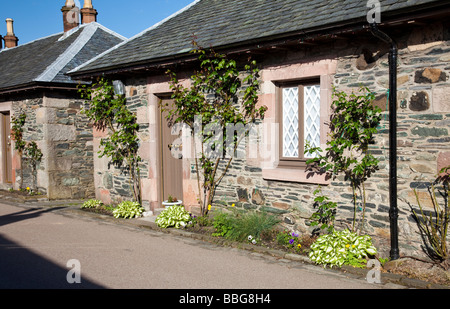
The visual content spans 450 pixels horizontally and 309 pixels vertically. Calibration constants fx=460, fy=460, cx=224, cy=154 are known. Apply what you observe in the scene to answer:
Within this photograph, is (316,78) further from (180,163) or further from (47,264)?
(47,264)

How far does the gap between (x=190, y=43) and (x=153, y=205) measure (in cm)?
340

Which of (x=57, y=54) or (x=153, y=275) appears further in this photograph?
(x=57, y=54)

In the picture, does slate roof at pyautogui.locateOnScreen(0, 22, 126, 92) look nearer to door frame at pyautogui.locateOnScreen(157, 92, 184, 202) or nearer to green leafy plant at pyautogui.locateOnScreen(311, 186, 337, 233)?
door frame at pyautogui.locateOnScreen(157, 92, 184, 202)

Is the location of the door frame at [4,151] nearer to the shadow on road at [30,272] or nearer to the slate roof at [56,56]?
the slate roof at [56,56]

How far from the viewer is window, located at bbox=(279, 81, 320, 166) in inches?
273

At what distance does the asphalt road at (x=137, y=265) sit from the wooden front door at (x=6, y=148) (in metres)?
6.54

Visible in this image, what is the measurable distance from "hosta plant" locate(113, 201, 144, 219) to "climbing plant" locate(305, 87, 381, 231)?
4142mm

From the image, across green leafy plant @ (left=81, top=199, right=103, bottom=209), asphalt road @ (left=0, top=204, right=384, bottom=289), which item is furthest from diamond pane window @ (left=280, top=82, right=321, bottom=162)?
green leafy plant @ (left=81, top=199, right=103, bottom=209)

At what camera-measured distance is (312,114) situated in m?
6.97

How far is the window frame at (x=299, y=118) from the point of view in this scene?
23.2ft

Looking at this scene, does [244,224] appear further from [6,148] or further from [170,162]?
[6,148]

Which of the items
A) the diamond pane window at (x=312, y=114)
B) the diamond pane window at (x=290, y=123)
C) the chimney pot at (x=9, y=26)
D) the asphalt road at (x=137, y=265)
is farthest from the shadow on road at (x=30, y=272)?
the chimney pot at (x=9, y=26)
